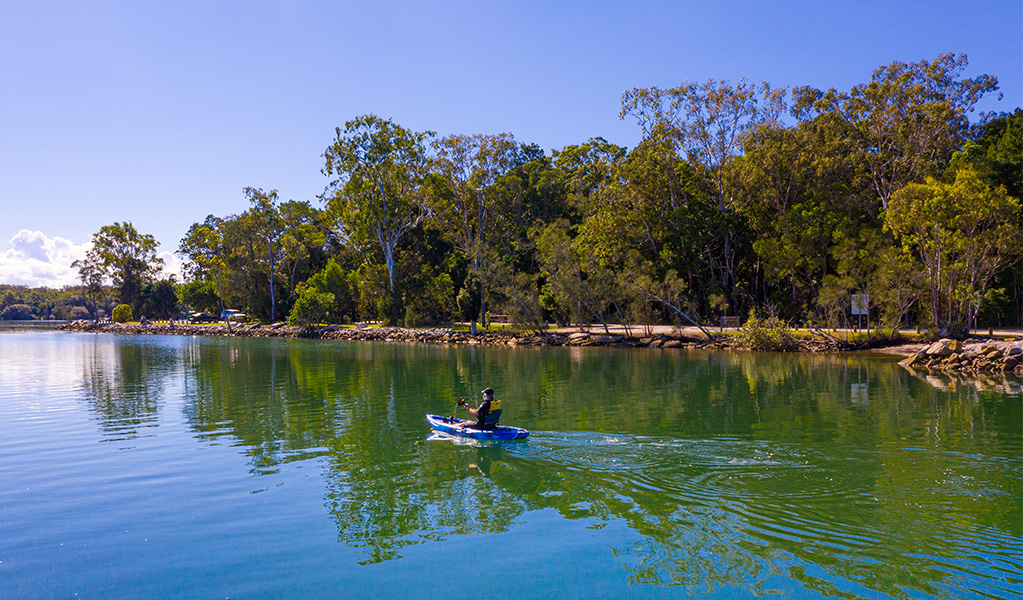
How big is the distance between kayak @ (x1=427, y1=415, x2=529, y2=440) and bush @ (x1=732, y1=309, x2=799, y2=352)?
3140 cm

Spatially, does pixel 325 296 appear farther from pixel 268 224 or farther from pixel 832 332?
pixel 832 332

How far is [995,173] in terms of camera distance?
42.6m

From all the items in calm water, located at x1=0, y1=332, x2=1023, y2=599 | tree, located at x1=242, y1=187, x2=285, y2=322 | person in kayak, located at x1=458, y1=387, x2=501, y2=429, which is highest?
tree, located at x1=242, y1=187, x2=285, y2=322

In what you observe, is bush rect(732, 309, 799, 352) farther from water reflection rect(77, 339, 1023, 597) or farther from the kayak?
the kayak

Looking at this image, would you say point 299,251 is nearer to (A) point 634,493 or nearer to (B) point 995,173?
(B) point 995,173

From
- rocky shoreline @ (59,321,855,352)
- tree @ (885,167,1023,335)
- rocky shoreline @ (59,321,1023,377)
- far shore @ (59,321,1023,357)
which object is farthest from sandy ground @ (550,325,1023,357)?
tree @ (885,167,1023,335)

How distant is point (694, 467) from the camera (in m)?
12.9

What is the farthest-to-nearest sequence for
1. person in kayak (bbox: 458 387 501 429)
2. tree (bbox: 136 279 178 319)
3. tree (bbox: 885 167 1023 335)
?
tree (bbox: 136 279 178 319) → tree (bbox: 885 167 1023 335) → person in kayak (bbox: 458 387 501 429)

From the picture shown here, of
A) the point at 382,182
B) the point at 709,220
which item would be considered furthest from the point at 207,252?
the point at 709,220

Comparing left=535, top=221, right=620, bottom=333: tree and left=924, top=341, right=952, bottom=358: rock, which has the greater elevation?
left=535, top=221, right=620, bottom=333: tree

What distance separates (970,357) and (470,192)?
4451 cm

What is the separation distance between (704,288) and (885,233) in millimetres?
13750

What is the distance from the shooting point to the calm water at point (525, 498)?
328 inches

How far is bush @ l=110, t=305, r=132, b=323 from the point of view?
326ft
